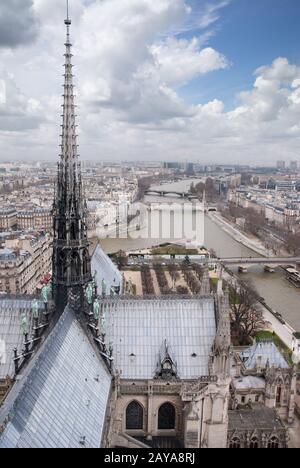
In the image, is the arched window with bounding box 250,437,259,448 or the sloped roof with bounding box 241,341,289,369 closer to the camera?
the arched window with bounding box 250,437,259,448

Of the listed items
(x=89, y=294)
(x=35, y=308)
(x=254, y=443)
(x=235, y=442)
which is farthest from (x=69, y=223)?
(x=254, y=443)

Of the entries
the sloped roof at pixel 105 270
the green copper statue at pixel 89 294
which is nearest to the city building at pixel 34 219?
the sloped roof at pixel 105 270

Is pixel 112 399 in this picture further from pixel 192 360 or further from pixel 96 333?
pixel 192 360

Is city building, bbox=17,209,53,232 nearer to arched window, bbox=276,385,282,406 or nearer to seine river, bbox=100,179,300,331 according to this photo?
seine river, bbox=100,179,300,331

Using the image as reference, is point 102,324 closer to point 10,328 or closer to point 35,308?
point 35,308

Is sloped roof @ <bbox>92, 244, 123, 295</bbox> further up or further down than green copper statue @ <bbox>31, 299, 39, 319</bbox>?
further down

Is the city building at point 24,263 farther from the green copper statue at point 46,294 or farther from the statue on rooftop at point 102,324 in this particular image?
the statue on rooftop at point 102,324

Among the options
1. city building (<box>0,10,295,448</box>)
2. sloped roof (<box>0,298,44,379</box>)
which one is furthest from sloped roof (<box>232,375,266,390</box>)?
sloped roof (<box>0,298,44,379</box>)
